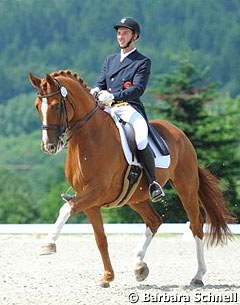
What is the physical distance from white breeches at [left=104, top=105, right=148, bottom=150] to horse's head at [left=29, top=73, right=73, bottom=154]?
749 millimetres

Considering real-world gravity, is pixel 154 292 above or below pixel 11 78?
above

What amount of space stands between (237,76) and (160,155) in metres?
55.0

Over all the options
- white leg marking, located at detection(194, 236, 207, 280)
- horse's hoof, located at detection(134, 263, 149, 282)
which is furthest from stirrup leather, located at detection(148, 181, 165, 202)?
white leg marking, located at detection(194, 236, 207, 280)

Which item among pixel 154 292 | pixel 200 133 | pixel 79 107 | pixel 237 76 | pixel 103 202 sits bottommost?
pixel 237 76

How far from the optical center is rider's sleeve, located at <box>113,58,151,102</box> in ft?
26.4

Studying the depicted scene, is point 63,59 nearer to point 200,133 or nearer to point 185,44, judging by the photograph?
point 185,44

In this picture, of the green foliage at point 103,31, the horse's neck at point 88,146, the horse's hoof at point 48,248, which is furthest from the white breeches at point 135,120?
the green foliage at point 103,31

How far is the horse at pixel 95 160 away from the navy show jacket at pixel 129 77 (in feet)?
0.89

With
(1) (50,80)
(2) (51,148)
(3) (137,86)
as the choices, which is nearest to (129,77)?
(3) (137,86)

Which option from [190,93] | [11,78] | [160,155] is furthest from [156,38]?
[160,155]

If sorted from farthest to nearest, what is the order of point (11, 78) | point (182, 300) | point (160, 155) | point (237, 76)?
point (237, 76) < point (11, 78) < point (160, 155) < point (182, 300)

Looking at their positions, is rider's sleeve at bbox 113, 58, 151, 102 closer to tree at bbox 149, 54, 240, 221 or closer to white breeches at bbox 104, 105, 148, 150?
white breeches at bbox 104, 105, 148, 150

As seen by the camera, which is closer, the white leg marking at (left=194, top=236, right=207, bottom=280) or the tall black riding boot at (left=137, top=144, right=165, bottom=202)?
the tall black riding boot at (left=137, top=144, right=165, bottom=202)

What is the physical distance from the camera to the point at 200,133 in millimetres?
23703
